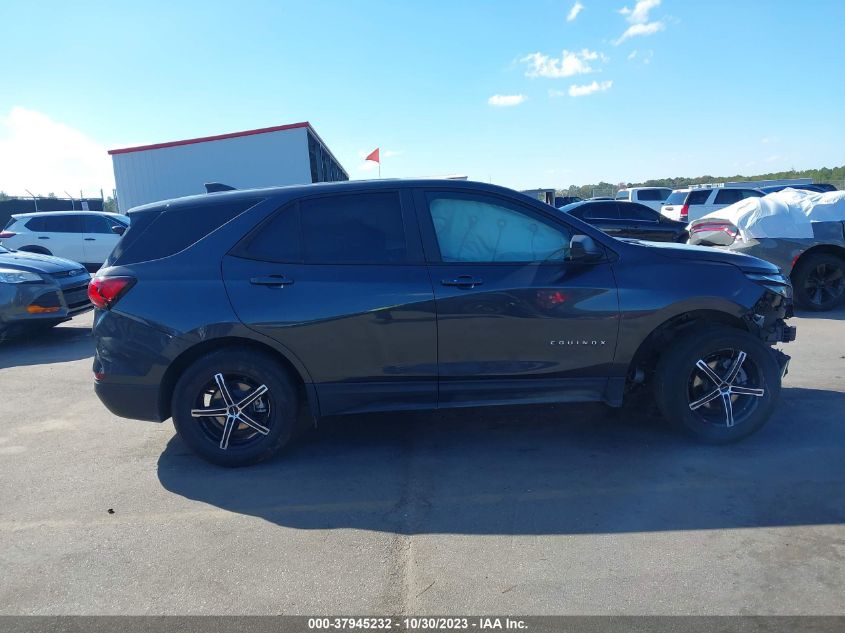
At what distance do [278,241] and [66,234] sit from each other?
539 inches

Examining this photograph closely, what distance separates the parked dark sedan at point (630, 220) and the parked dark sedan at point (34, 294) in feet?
34.9

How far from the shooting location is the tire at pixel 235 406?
4.14 meters

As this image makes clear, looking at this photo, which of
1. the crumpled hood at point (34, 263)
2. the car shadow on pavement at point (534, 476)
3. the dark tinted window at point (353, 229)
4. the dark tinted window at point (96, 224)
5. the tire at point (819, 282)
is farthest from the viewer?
the dark tinted window at point (96, 224)

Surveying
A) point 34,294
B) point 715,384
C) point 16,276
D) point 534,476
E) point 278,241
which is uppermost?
point 278,241

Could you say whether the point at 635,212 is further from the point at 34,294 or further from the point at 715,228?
the point at 34,294

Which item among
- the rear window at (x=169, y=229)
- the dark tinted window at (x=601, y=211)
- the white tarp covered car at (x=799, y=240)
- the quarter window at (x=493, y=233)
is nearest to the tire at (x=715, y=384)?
the quarter window at (x=493, y=233)

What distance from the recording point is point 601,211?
15742mm

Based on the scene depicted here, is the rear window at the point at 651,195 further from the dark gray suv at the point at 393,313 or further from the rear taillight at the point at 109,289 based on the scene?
the rear taillight at the point at 109,289

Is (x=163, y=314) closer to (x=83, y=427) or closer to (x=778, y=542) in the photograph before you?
(x=83, y=427)

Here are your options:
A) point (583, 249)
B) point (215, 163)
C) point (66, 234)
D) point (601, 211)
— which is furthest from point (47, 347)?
point (215, 163)

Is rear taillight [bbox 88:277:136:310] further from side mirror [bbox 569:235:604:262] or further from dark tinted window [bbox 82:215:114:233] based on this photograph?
dark tinted window [bbox 82:215:114:233]

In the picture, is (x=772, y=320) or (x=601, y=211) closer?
(x=772, y=320)

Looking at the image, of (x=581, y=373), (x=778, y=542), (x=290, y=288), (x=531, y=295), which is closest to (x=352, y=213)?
(x=290, y=288)

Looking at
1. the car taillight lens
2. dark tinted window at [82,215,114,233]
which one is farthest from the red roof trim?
the car taillight lens
